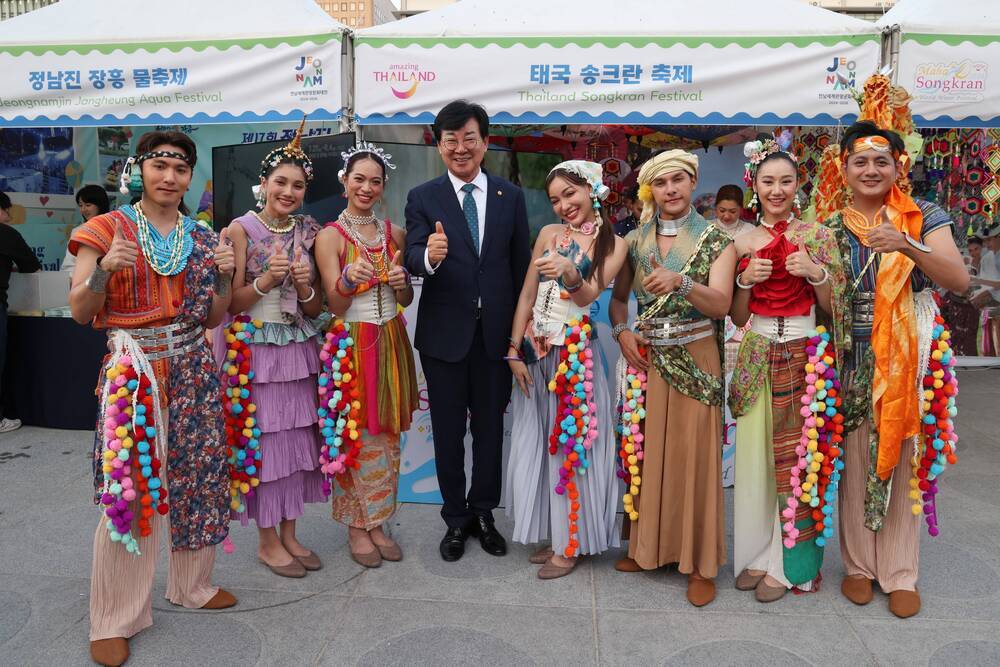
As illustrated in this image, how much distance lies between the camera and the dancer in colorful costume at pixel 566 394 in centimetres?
285

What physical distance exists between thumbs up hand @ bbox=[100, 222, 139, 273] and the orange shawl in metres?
2.58

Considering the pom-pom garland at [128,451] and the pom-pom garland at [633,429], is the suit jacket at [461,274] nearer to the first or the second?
the pom-pom garland at [633,429]

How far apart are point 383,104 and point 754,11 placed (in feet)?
6.96

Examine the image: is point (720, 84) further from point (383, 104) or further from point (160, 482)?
point (160, 482)

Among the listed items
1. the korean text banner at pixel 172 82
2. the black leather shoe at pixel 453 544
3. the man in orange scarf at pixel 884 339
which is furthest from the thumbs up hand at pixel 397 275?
the man in orange scarf at pixel 884 339

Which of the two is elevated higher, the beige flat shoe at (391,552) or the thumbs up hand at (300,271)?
the thumbs up hand at (300,271)

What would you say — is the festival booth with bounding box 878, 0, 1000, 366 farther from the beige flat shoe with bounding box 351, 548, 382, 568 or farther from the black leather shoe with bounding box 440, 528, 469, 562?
the beige flat shoe with bounding box 351, 548, 382, 568

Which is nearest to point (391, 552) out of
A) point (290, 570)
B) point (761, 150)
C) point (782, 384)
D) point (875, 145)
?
point (290, 570)

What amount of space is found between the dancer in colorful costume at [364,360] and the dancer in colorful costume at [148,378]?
0.46 meters

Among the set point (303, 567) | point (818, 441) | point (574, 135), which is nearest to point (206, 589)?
point (303, 567)

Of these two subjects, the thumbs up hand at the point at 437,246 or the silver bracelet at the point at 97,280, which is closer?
the silver bracelet at the point at 97,280

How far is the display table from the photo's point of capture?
5.13 m

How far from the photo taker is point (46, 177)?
6.46 m

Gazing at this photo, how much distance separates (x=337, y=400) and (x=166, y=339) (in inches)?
28.9
